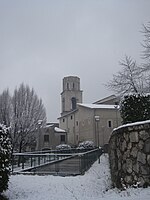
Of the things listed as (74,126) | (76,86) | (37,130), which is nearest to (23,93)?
(37,130)

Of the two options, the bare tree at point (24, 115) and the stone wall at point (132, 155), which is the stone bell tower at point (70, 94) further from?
the stone wall at point (132, 155)

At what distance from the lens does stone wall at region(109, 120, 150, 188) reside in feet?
20.4

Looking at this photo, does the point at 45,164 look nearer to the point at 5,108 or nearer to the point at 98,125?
the point at 5,108

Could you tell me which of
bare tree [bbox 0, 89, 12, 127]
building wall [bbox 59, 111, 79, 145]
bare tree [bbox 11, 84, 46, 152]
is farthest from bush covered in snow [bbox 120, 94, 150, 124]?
building wall [bbox 59, 111, 79, 145]

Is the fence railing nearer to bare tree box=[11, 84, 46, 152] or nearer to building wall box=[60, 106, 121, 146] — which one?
bare tree box=[11, 84, 46, 152]

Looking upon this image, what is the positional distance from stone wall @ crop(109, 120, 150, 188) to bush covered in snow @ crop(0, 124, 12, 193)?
3201mm

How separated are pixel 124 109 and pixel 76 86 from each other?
5850 centimetres

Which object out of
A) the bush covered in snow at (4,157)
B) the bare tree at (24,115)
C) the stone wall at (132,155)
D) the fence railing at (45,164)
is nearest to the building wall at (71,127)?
the bare tree at (24,115)

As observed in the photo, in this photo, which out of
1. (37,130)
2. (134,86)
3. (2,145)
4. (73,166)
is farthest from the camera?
(37,130)

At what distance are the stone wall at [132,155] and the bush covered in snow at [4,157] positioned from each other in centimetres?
320

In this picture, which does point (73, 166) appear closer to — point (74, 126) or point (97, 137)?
point (97, 137)

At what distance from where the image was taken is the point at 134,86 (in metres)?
19.6

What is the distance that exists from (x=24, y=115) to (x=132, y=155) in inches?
A: 1004

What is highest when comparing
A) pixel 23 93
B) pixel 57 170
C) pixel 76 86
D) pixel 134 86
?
pixel 76 86
